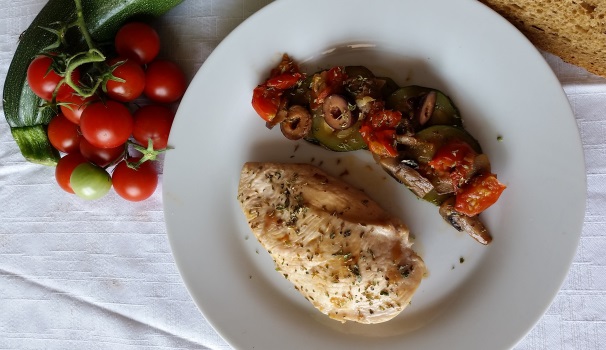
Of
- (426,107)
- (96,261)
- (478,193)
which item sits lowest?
(96,261)

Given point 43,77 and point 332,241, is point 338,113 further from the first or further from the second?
point 43,77

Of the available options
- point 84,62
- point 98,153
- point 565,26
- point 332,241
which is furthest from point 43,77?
point 565,26

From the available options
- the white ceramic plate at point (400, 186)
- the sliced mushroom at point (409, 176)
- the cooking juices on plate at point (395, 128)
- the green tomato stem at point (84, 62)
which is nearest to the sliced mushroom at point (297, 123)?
the cooking juices on plate at point (395, 128)

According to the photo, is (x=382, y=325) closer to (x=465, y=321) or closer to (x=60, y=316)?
(x=465, y=321)

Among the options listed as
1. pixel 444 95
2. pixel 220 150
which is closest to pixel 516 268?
pixel 444 95

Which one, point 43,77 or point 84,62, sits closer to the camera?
point 84,62
